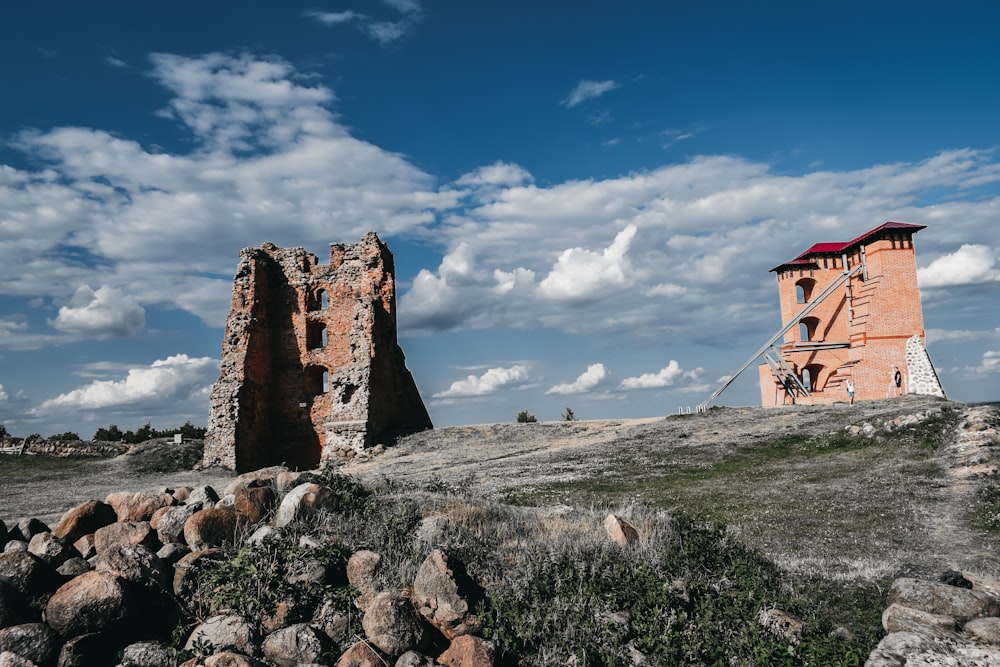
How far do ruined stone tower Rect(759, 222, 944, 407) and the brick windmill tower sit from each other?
0.04 meters

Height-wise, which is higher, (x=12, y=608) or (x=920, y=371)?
(x=920, y=371)

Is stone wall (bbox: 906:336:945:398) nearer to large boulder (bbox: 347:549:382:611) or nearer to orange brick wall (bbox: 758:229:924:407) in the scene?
orange brick wall (bbox: 758:229:924:407)

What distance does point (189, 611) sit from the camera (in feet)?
20.4

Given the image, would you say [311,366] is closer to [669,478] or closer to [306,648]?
[669,478]

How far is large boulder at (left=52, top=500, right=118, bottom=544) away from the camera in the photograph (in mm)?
7285

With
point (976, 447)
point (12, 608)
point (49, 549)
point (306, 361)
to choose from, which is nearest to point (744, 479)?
point (976, 447)

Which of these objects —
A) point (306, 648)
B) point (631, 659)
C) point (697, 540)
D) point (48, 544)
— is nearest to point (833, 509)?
point (697, 540)

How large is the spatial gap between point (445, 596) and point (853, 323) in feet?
92.9

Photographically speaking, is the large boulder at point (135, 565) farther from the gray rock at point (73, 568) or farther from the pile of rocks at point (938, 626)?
the pile of rocks at point (938, 626)

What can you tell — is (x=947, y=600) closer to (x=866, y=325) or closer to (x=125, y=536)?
(x=125, y=536)

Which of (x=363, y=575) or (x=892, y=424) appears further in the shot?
(x=892, y=424)

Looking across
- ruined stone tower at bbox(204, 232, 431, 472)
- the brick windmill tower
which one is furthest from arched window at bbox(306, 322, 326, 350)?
the brick windmill tower

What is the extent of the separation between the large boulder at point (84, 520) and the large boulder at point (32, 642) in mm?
1851

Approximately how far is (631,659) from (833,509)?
21.4 ft
